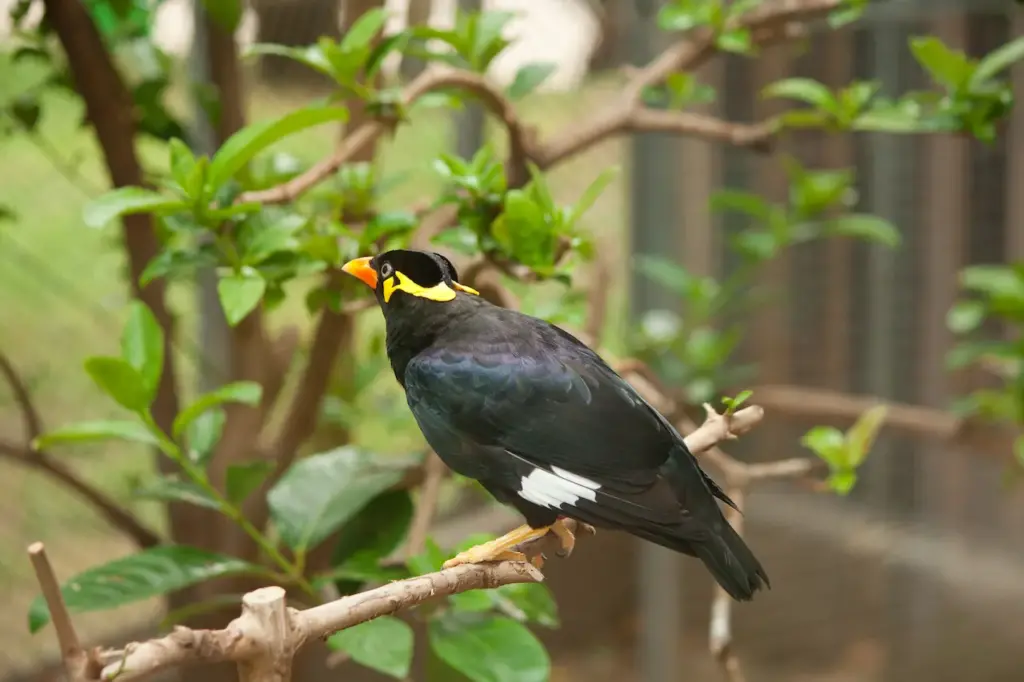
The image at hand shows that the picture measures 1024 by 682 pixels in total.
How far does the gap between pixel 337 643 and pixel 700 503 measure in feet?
0.95

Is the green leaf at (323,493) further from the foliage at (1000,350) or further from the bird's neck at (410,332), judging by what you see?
the foliage at (1000,350)

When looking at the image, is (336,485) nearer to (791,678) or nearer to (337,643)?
(337,643)

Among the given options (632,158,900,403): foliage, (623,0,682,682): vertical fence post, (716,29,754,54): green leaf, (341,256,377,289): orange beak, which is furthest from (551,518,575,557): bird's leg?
(623,0,682,682): vertical fence post

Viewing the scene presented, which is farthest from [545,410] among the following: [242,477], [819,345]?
[819,345]

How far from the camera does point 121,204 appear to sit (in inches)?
23.9

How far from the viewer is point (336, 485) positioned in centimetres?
77

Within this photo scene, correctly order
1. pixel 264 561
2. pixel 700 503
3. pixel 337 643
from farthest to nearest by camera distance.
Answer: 1. pixel 264 561
2. pixel 337 643
3. pixel 700 503

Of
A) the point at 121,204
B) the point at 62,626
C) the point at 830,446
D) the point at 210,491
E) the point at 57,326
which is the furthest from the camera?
the point at 57,326

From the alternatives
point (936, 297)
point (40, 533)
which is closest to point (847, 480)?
point (936, 297)

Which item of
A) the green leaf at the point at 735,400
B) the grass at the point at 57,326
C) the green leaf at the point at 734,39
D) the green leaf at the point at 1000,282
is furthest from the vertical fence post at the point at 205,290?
the green leaf at the point at 1000,282

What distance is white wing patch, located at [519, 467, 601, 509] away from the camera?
20.1 inches

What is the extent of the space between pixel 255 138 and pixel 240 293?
11cm

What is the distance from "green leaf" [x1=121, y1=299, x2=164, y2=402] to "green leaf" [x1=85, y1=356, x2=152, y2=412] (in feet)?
0.06

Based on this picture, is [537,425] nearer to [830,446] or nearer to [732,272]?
[830,446]
